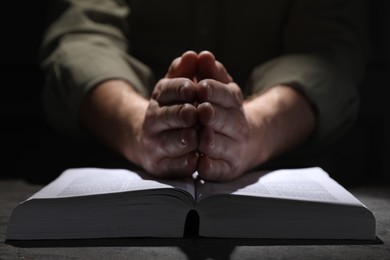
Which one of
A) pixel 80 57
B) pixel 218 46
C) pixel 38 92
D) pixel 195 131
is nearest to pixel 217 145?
pixel 195 131

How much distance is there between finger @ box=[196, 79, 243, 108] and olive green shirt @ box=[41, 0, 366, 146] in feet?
0.99

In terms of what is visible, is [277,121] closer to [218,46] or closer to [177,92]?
[177,92]

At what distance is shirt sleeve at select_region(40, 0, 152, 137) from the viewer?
106 cm

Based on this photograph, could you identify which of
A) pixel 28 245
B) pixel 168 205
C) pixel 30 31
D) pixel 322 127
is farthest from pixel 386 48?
pixel 28 245

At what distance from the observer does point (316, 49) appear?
1.18m

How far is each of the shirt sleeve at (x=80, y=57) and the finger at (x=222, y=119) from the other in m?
0.33

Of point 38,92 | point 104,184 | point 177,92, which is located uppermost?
point 177,92

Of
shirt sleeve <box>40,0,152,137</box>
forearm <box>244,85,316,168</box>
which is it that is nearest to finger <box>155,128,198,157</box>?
forearm <box>244,85,316,168</box>

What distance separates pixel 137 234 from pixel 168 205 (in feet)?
0.17

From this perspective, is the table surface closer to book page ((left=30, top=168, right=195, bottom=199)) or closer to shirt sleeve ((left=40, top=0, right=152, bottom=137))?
book page ((left=30, top=168, right=195, bottom=199))

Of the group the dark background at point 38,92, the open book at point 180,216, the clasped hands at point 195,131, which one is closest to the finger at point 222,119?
the clasped hands at point 195,131

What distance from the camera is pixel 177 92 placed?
0.74m

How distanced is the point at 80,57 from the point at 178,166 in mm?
464

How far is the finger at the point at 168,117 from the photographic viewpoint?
708 mm
